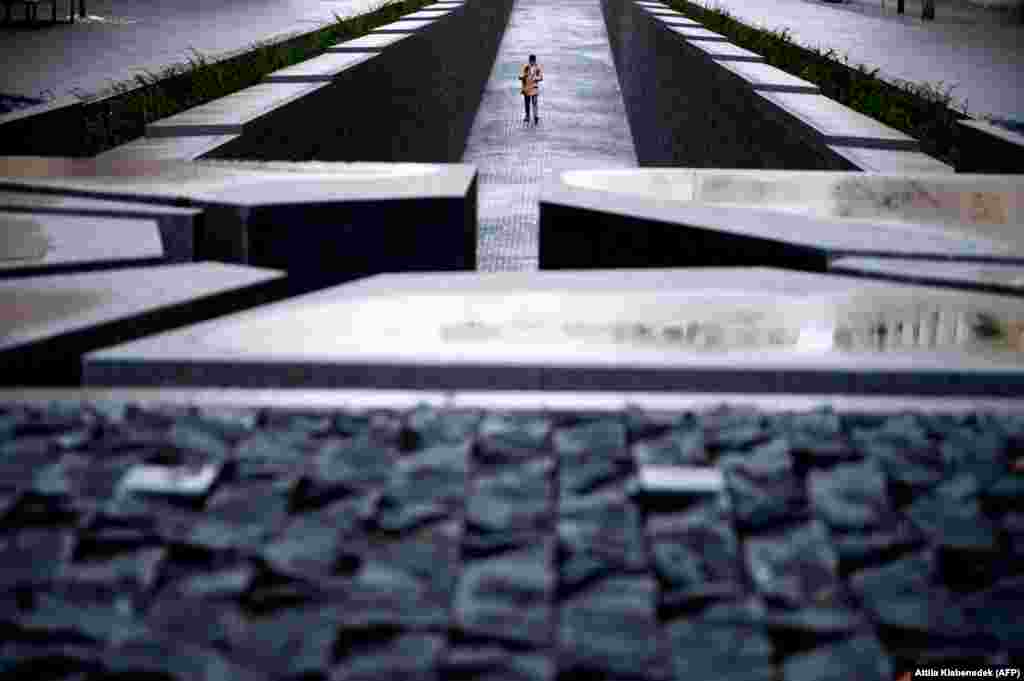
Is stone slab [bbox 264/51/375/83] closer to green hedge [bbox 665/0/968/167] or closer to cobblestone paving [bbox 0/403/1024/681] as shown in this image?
green hedge [bbox 665/0/968/167]

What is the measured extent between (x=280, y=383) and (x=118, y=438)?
0.56m

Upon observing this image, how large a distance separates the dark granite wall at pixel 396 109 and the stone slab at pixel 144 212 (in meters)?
2.00

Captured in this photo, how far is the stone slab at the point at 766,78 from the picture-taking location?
42.7 ft

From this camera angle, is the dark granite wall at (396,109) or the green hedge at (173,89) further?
the dark granite wall at (396,109)

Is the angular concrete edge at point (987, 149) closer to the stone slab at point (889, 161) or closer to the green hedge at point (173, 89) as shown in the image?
the stone slab at point (889, 161)

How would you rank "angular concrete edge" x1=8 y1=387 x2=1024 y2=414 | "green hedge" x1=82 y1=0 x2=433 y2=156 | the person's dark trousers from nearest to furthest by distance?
"angular concrete edge" x1=8 y1=387 x2=1024 y2=414 → "green hedge" x1=82 y1=0 x2=433 y2=156 → the person's dark trousers

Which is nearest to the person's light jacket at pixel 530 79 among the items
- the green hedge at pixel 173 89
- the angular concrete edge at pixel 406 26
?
the angular concrete edge at pixel 406 26

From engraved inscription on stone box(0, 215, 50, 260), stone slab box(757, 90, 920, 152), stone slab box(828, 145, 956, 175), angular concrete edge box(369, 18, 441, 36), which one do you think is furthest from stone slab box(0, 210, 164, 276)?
angular concrete edge box(369, 18, 441, 36)

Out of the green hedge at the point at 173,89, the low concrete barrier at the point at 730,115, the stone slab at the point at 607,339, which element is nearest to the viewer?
the stone slab at the point at 607,339

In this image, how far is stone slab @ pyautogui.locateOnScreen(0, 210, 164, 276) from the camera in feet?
17.0

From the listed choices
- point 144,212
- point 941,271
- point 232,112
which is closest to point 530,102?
A: point 232,112

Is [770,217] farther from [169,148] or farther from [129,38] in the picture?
[129,38]

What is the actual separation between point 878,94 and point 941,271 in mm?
7167

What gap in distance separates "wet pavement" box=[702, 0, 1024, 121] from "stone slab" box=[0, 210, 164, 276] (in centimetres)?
799
